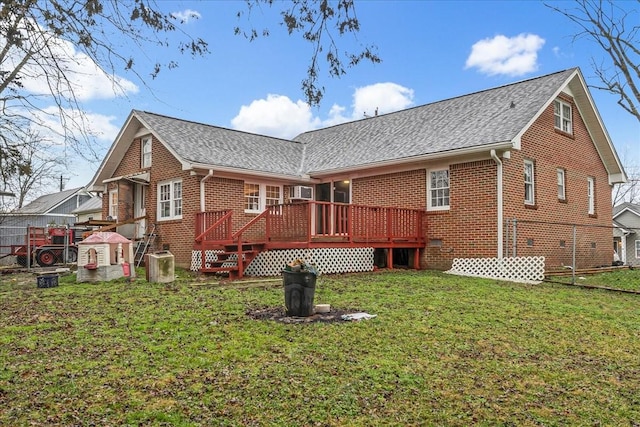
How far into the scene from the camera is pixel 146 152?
18078mm

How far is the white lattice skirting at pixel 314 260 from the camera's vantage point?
525 inches

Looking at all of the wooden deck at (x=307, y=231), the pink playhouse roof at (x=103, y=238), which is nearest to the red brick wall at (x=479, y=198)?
the wooden deck at (x=307, y=231)

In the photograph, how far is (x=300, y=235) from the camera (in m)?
12.7

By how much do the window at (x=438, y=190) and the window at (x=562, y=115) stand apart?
4669 mm

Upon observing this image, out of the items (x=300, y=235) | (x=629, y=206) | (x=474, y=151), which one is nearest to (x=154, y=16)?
(x=300, y=235)

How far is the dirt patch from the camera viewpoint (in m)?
6.97

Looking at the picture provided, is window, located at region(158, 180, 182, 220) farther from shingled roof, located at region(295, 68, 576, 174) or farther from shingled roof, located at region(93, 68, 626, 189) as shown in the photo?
shingled roof, located at region(295, 68, 576, 174)

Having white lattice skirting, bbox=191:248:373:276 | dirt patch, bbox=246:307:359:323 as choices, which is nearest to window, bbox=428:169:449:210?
white lattice skirting, bbox=191:248:373:276

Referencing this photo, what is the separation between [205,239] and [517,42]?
9.72 meters

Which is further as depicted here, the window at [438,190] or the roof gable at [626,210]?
the roof gable at [626,210]

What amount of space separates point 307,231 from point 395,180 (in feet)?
14.2

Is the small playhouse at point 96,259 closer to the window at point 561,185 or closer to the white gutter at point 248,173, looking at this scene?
the white gutter at point 248,173

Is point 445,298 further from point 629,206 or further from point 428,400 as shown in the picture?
point 629,206

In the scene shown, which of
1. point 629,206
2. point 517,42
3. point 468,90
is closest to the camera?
point 517,42
